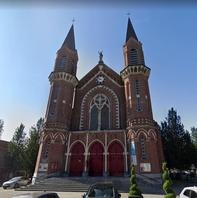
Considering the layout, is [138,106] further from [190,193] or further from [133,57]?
[190,193]

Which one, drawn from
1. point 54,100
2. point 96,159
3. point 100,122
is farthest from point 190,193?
point 54,100

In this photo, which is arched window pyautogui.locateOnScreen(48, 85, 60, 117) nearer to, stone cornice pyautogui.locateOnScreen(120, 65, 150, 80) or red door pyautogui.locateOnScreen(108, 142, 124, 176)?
red door pyautogui.locateOnScreen(108, 142, 124, 176)

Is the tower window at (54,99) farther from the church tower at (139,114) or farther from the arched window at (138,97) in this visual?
the arched window at (138,97)

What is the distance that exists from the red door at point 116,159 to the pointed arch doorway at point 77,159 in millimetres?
3936

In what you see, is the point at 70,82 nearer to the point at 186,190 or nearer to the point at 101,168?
the point at 101,168

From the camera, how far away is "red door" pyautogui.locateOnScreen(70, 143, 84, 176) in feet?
88.1

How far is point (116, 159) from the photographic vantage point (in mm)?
26359

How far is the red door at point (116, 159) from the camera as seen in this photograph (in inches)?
1017

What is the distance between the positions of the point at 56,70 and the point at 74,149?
12.9 meters

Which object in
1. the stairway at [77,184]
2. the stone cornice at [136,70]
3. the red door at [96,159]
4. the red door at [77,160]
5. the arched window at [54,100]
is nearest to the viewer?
the stairway at [77,184]

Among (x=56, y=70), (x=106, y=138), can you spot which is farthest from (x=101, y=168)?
(x=56, y=70)

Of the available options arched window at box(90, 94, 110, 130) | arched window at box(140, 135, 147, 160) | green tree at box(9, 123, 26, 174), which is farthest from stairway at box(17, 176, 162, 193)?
green tree at box(9, 123, 26, 174)

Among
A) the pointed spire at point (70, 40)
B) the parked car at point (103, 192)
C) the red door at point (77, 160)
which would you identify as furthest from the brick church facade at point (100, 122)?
the parked car at point (103, 192)

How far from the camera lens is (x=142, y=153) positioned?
24391mm
